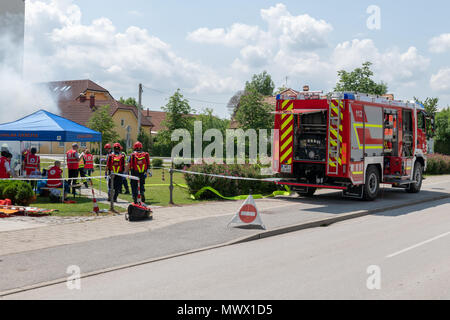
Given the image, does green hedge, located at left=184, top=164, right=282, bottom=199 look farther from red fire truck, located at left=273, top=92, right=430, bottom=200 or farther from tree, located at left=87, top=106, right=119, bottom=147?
tree, located at left=87, top=106, right=119, bottom=147

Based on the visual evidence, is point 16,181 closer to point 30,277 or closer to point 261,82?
point 30,277

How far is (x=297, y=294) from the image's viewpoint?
18.7 ft

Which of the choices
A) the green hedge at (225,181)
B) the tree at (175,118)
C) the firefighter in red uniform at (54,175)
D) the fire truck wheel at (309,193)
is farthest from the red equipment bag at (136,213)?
the tree at (175,118)

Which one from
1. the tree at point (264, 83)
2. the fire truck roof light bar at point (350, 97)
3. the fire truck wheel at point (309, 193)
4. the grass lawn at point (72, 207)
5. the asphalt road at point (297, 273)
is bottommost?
the asphalt road at point (297, 273)

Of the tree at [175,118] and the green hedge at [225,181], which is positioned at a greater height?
the tree at [175,118]

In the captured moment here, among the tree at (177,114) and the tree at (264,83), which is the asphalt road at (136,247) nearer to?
the tree at (177,114)

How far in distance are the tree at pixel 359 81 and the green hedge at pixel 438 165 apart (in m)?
7.99

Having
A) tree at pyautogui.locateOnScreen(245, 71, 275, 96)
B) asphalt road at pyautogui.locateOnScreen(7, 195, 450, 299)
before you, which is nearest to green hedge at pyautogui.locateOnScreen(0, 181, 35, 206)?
asphalt road at pyautogui.locateOnScreen(7, 195, 450, 299)

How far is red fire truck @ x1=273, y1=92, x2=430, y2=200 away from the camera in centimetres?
1408

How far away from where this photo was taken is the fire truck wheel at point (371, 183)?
15.1 meters
